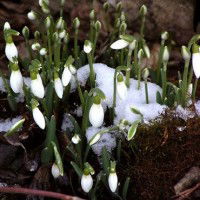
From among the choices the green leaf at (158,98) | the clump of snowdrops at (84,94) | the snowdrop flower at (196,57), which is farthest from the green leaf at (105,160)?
the snowdrop flower at (196,57)

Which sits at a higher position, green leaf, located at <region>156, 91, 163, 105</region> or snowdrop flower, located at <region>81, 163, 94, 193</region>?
green leaf, located at <region>156, 91, 163, 105</region>

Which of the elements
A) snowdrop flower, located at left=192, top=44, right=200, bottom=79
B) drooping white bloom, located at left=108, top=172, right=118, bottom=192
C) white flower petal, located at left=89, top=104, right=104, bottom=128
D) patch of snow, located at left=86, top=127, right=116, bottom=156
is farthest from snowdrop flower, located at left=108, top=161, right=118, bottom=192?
snowdrop flower, located at left=192, top=44, right=200, bottom=79

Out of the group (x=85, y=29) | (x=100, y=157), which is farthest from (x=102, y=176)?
(x=85, y=29)

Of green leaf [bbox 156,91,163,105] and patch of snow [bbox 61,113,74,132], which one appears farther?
patch of snow [bbox 61,113,74,132]

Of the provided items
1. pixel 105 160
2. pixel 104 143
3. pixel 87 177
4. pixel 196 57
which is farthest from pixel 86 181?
pixel 196 57

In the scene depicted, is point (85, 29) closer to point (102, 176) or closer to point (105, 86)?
point (105, 86)

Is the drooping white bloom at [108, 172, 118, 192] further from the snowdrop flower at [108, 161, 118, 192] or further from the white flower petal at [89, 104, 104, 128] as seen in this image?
the white flower petal at [89, 104, 104, 128]

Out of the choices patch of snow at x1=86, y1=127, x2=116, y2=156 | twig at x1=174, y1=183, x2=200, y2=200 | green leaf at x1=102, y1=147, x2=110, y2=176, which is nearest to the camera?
green leaf at x1=102, y1=147, x2=110, y2=176

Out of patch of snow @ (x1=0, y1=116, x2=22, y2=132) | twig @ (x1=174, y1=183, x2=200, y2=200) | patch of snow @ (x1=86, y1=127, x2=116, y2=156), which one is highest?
patch of snow @ (x1=0, y1=116, x2=22, y2=132)
